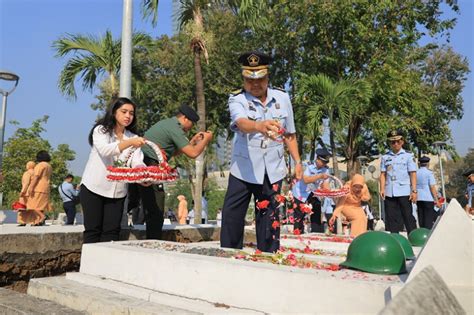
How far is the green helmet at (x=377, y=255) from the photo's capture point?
271cm

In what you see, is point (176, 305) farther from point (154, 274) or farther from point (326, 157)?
point (326, 157)

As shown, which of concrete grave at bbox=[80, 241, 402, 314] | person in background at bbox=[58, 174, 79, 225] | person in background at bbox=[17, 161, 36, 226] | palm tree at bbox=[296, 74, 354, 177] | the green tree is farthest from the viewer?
the green tree

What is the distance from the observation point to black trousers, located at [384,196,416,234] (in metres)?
7.46

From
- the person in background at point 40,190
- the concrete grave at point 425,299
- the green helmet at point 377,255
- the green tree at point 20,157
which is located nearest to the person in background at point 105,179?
the green helmet at point 377,255

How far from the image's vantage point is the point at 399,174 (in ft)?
24.8

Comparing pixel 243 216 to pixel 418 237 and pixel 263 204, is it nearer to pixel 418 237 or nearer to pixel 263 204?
pixel 263 204

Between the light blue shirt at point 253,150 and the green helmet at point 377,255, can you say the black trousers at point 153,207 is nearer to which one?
the light blue shirt at point 253,150

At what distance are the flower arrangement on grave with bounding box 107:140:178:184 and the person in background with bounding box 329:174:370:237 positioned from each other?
3.29 m

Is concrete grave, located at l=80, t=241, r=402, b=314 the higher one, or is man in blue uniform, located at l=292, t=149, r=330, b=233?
man in blue uniform, located at l=292, t=149, r=330, b=233

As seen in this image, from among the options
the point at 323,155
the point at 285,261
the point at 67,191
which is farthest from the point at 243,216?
the point at 67,191

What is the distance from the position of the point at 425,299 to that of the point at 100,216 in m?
3.46

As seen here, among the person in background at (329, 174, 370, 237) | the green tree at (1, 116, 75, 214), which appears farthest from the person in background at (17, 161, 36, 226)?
the green tree at (1, 116, 75, 214)

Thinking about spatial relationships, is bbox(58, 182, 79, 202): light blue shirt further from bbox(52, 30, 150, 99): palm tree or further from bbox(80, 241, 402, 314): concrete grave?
bbox(80, 241, 402, 314): concrete grave

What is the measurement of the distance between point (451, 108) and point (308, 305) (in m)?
25.8
